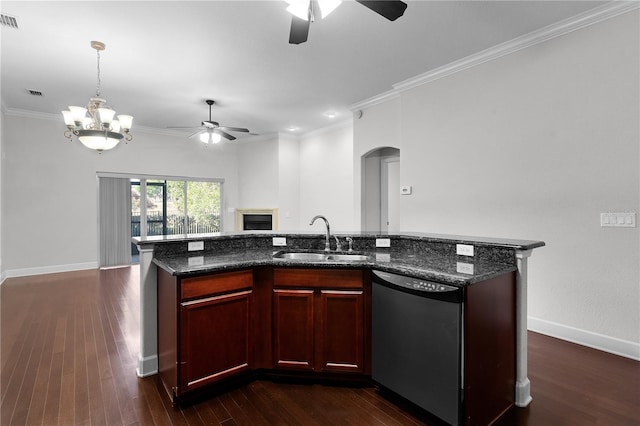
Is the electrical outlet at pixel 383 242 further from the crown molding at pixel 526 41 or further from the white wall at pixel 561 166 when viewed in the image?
the crown molding at pixel 526 41

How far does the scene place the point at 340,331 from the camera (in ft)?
7.63

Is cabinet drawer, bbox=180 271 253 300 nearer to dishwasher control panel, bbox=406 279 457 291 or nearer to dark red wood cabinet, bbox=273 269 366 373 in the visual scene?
dark red wood cabinet, bbox=273 269 366 373

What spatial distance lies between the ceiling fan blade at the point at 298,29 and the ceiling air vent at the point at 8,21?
9.06 ft

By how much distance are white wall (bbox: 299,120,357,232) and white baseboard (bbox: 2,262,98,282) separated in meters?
4.46

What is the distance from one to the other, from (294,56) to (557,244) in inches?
139

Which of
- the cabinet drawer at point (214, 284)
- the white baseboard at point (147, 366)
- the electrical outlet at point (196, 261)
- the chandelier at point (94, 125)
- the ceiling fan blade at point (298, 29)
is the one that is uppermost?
the ceiling fan blade at point (298, 29)

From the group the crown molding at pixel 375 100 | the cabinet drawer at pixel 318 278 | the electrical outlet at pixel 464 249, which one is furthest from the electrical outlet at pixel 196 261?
the crown molding at pixel 375 100

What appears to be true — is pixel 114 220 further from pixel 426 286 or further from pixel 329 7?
pixel 426 286

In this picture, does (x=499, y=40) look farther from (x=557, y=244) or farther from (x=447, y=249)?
(x=447, y=249)

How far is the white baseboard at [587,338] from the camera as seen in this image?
281 centimetres

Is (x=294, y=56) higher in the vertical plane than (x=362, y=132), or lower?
higher

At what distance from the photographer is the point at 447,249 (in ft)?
8.25

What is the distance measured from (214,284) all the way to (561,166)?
11.2 ft

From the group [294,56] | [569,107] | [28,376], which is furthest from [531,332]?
[28,376]
